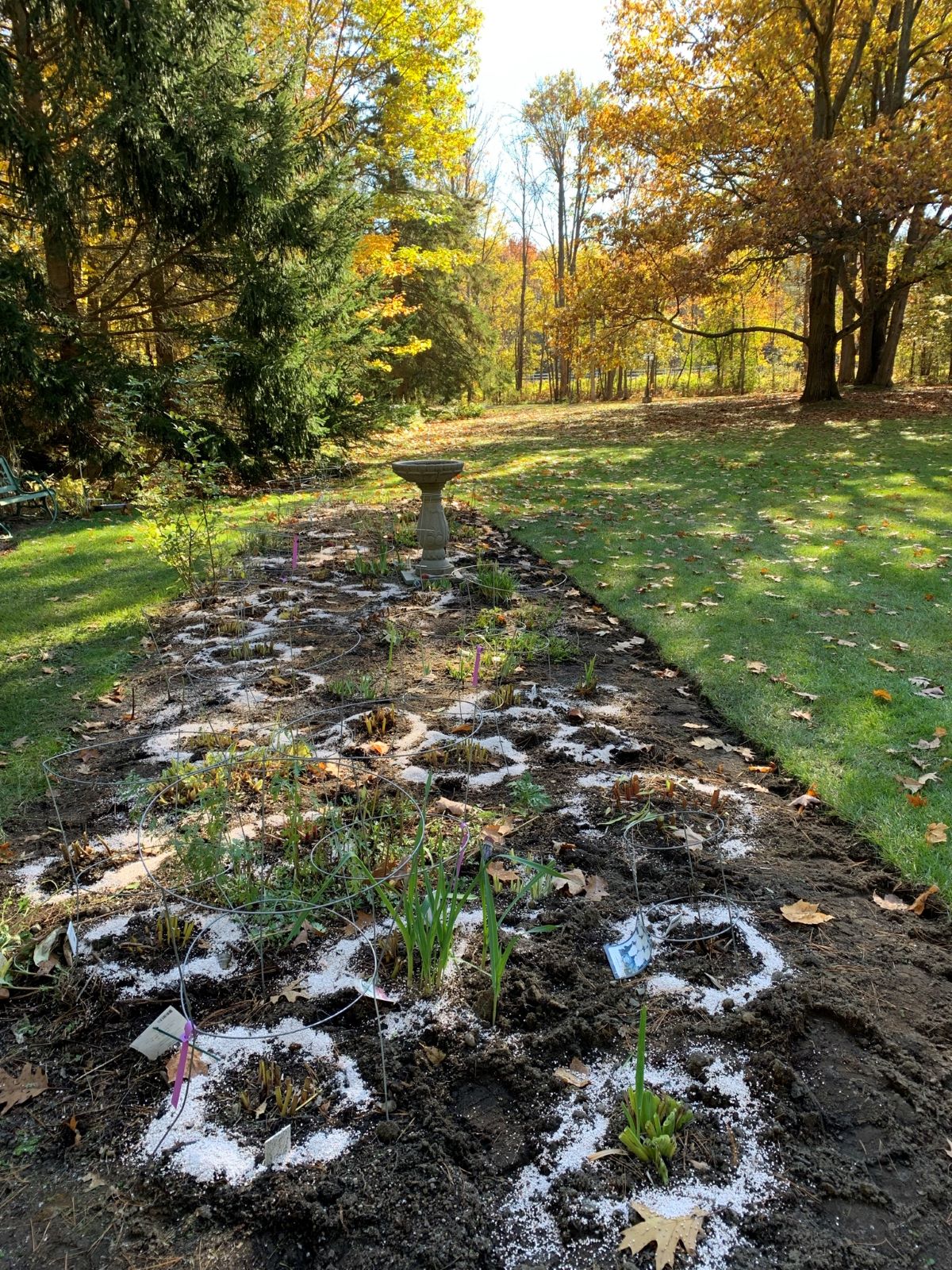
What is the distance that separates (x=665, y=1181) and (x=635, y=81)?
57.6 feet

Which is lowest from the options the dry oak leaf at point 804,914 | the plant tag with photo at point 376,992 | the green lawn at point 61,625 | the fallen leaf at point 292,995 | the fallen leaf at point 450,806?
the dry oak leaf at point 804,914

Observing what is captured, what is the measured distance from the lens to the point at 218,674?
12.4 feet

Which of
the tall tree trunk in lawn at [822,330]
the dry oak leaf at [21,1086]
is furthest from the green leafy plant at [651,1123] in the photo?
the tall tree trunk in lawn at [822,330]

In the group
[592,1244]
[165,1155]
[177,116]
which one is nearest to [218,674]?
[165,1155]

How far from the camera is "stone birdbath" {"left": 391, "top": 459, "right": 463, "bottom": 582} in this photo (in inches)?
211

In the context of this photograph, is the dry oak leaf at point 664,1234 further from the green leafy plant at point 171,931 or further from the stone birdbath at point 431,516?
the stone birdbath at point 431,516

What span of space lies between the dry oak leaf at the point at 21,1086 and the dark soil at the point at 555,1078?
2 centimetres

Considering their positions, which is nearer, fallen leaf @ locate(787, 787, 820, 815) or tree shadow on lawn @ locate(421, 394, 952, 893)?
fallen leaf @ locate(787, 787, 820, 815)

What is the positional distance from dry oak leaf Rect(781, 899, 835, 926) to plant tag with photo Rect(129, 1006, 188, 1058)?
1703 millimetres

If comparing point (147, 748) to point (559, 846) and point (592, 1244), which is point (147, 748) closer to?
point (559, 846)

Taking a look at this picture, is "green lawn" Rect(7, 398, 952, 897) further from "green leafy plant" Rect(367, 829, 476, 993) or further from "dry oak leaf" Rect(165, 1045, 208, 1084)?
"green leafy plant" Rect(367, 829, 476, 993)

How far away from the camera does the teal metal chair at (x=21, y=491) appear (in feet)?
23.4

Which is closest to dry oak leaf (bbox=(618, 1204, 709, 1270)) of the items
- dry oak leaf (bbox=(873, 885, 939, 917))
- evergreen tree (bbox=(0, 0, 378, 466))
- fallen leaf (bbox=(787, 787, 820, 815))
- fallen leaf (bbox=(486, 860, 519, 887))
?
fallen leaf (bbox=(486, 860, 519, 887))

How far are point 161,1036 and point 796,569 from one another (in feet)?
17.1
